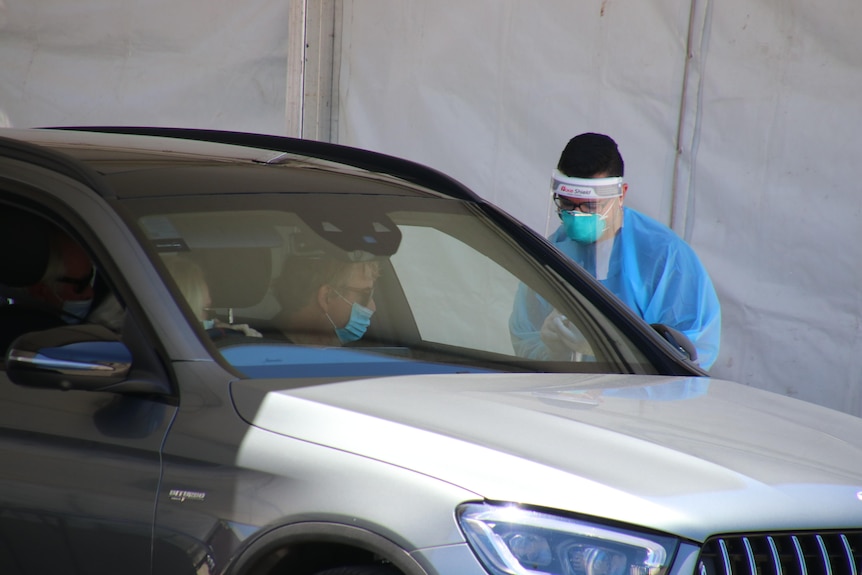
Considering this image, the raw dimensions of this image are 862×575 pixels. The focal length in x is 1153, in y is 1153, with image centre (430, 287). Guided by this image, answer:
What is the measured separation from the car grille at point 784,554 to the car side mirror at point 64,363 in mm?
1216

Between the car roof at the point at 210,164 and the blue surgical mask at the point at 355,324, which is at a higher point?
the car roof at the point at 210,164

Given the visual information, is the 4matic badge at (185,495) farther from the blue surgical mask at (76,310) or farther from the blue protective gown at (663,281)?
the blue protective gown at (663,281)

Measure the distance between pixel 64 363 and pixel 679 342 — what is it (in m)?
1.72

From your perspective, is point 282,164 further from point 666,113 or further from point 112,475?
point 666,113

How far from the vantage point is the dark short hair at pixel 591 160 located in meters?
4.11

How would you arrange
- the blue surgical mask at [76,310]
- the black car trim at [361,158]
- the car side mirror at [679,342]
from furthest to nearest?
the black car trim at [361,158] < the car side mirror at [679,342] < the blue surgical mask at [76,310]

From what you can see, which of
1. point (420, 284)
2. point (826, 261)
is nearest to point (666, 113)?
point (826, 261)

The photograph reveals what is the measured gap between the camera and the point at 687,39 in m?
5.68

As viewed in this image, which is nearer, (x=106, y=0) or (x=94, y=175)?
(x=94, y=175)

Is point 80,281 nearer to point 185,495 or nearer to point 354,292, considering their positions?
point 354,292

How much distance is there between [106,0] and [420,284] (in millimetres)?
4723

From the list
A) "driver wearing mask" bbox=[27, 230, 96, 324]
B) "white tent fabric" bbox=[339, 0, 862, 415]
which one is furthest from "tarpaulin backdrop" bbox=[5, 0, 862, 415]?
"driver wearing mask" bbox=[27, 230, 96, 324]

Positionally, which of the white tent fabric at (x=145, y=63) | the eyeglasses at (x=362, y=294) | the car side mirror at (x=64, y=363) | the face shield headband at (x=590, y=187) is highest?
the white tent fabric at (x=145, y=63)

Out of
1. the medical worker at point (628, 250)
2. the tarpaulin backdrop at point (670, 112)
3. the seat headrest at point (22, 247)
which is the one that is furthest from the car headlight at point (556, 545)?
the tarpaulin backdrop at point (670, 112)
